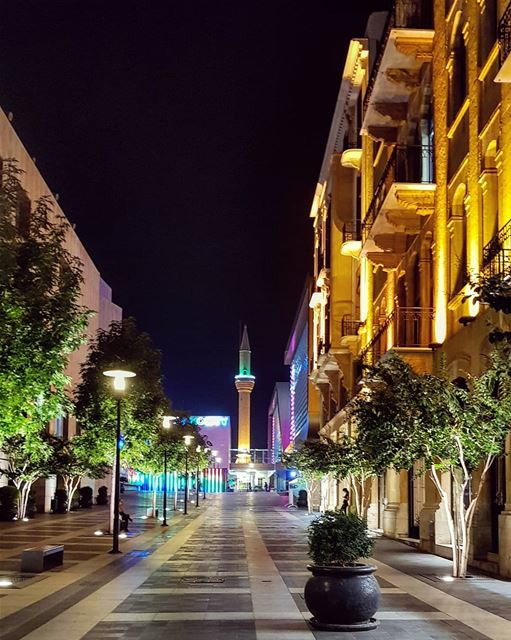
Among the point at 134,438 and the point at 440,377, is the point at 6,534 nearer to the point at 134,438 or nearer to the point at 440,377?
the point at 134,438

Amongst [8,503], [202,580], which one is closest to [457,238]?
[202,580]

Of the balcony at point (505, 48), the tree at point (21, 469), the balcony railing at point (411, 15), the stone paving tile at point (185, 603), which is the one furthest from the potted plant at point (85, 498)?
the balcony at point (505, 48)

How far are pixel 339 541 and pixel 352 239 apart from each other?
3497 cm

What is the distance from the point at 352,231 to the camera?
47.3m

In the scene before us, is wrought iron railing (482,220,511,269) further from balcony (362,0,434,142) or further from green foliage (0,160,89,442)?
balcony (362,0,434,142)

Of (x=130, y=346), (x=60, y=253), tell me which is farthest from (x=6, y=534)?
(x=60, y=253)

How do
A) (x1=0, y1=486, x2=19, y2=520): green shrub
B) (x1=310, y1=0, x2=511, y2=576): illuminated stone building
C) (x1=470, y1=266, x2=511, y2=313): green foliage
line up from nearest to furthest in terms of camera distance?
(x1=470, y1=266, x2=511, y2=313): green foliage, (x1=310, y1=0, x2=511, y2=576): illuminated stone building, (x1=0, y1=486, x2=19, y2=520): green shrub

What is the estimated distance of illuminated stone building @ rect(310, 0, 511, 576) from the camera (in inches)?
827

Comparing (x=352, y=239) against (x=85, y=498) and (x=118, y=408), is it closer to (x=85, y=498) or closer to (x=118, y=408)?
(x=118, y=408)

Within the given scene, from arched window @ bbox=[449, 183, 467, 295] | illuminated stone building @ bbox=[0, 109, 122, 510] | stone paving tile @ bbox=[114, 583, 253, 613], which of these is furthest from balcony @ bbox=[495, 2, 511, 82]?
illuminated stone building @ bbox=[0, 109, 122, 510]

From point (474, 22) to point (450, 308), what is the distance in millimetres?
6959

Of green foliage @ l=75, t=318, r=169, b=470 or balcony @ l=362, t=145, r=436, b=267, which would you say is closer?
balcony @ l=362, t=145, r=436, b=267

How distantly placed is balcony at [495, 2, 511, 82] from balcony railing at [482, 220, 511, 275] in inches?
116

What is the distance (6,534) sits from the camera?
35.0 metres
